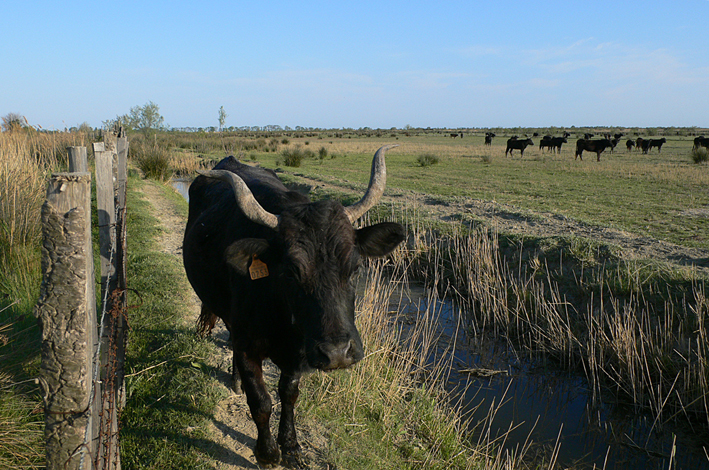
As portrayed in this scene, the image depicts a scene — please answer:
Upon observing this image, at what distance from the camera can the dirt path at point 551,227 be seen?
780 cm

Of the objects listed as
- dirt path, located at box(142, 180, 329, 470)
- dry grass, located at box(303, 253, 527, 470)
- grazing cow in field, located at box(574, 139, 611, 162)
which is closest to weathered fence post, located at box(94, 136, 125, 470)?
dirt path, located at box(142, 180, 329, 470)

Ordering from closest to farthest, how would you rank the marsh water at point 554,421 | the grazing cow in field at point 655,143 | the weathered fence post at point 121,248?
1. the weathered fence post at point 121,248
2. the marsh water at point 554,421
3. the grazing cow in field at point 655,143

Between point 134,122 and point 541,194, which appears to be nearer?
point 541,194

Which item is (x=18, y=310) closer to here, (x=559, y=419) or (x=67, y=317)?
(x=67, y=317)

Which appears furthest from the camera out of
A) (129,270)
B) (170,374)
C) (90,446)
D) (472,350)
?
(129,270)

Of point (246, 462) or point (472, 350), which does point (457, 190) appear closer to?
point (472, 350)

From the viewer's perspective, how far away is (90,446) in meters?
1.88

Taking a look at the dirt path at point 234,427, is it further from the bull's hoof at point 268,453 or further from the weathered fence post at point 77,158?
the weathered fence post at point 77,158

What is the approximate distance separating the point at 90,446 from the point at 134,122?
53.6 metres

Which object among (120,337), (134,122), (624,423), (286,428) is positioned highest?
(134,122)

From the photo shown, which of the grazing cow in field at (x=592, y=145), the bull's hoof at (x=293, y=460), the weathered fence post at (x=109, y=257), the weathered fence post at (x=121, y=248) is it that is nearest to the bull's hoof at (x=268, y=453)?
the bull's hoof at (x=293, y=460)

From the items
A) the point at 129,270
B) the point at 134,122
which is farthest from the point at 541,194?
the point at 134,122

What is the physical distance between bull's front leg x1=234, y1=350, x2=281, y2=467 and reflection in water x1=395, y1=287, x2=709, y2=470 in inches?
73.8

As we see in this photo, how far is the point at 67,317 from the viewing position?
5.63 ft
